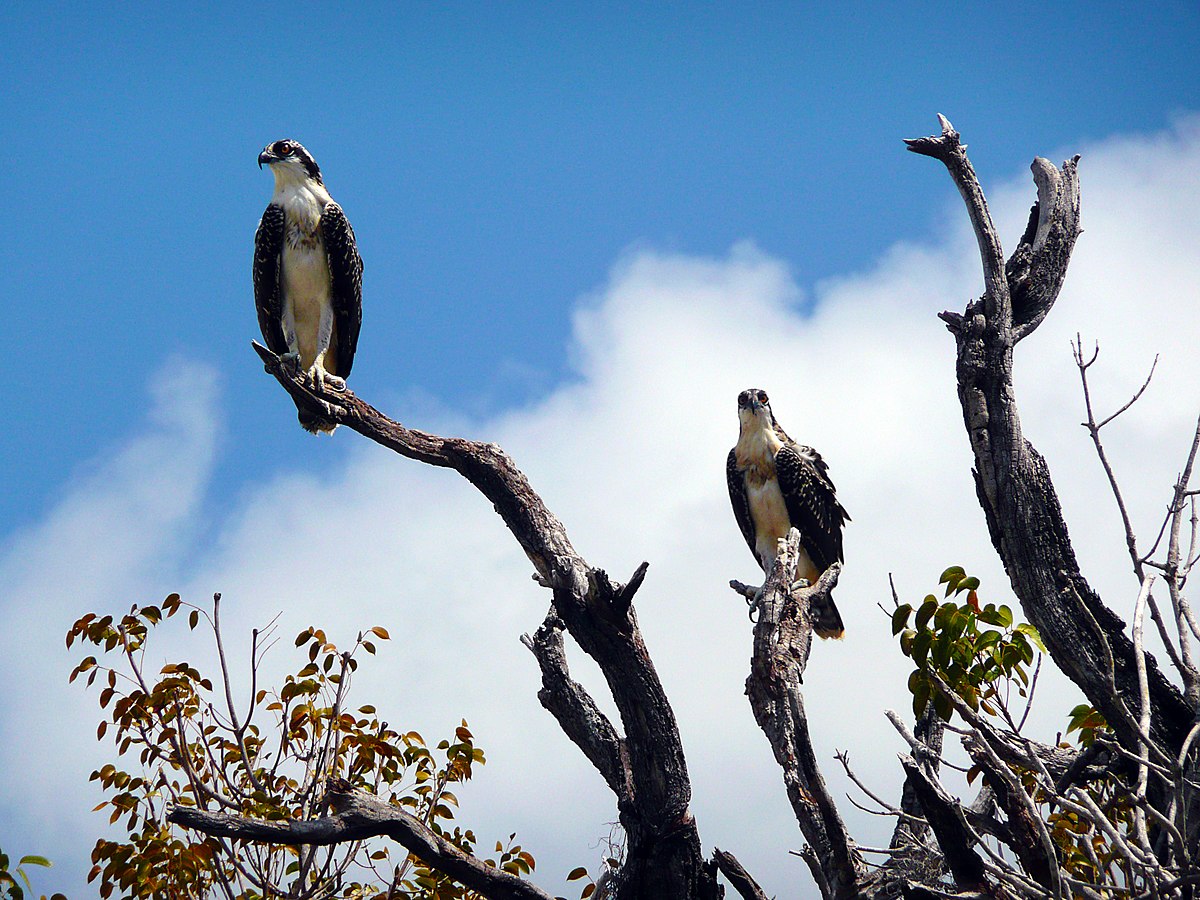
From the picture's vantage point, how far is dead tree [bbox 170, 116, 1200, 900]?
368 cm

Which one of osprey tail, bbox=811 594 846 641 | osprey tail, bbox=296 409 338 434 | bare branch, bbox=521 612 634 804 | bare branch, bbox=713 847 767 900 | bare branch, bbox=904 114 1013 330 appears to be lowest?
bare branch, bbox=713 847 767 900

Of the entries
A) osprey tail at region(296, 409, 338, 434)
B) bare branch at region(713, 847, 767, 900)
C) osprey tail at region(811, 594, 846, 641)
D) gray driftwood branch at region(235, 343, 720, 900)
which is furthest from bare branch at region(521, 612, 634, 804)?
osprey tail at region(811, 594, 846, 641)

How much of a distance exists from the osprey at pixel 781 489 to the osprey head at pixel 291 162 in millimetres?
3105

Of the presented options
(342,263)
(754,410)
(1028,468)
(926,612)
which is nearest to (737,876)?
(926,612)

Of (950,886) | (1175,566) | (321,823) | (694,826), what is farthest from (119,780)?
(1175,566)

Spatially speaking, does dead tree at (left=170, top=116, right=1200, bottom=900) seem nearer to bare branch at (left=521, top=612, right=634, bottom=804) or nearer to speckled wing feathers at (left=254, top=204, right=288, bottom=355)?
bare branch at (left=521, top=612, right=634, bottom=804)

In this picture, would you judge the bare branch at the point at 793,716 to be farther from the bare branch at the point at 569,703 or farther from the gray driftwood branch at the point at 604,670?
the bare branch at the point at 569,703

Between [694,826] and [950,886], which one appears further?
[694,826]

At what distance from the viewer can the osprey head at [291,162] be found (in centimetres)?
720

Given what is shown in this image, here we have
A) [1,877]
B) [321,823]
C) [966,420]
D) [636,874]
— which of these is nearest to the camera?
[1,877]

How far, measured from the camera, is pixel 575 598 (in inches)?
223

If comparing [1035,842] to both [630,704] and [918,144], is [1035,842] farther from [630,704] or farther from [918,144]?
[918,144]

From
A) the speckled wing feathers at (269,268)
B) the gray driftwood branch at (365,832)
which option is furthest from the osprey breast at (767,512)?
the speckled wing feathers at (269,268)

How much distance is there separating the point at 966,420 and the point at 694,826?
91.0 inches
